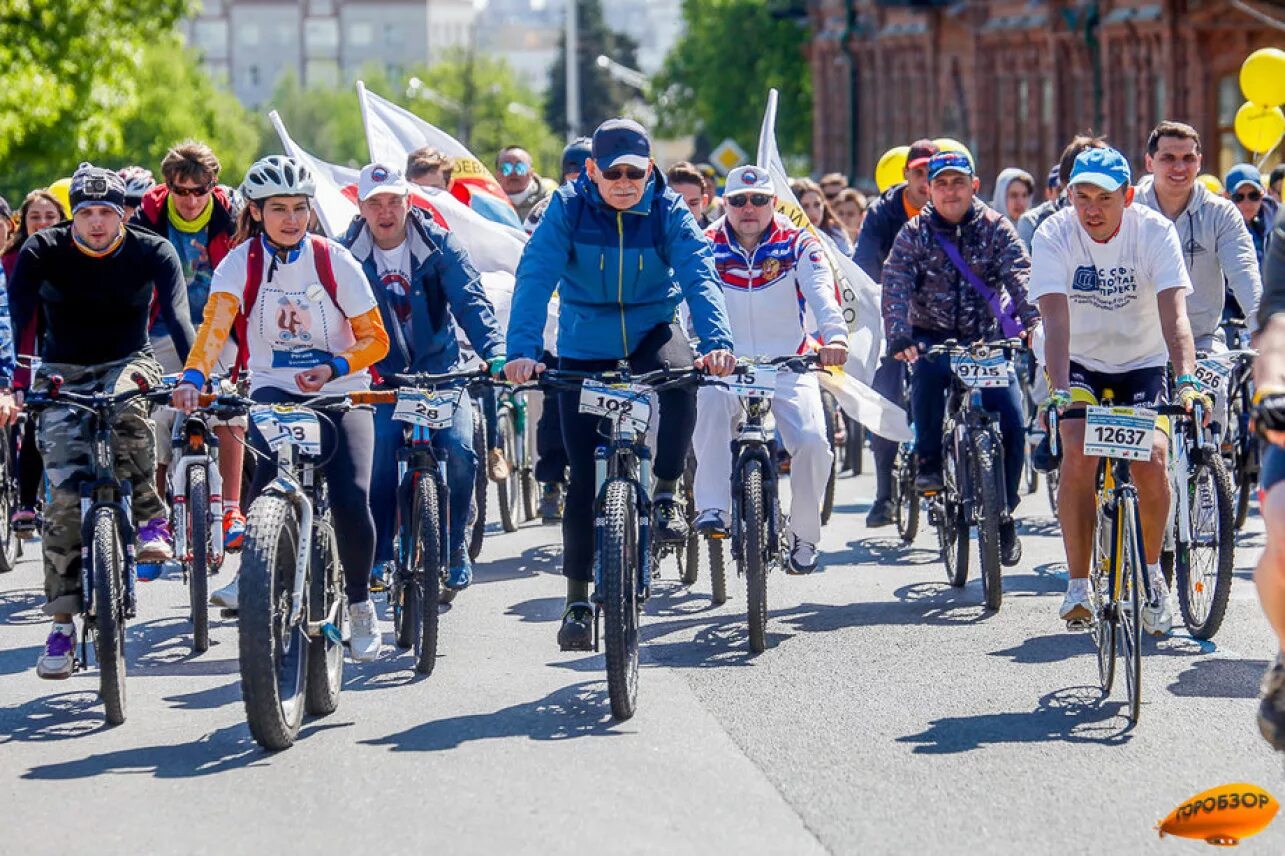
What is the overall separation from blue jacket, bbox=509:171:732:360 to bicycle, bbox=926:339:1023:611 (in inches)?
80.4

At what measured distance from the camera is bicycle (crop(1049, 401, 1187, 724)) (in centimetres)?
810

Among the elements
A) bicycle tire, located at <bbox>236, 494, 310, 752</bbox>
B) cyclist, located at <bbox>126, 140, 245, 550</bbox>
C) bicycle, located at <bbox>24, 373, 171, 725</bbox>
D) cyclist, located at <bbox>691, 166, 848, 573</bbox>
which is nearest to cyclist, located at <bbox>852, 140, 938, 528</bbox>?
cyclist, located at <bbox>691, 166, 848, 573</bbox>

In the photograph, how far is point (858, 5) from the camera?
197 feet

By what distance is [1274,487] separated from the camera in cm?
550

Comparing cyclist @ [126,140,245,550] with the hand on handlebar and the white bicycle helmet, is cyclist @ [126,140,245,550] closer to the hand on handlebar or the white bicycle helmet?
the white bicycle helmet

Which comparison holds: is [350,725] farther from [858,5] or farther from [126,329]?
[858,5]

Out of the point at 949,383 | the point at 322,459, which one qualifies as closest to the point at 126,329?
the point at 322,459

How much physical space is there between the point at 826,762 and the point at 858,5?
5366cm

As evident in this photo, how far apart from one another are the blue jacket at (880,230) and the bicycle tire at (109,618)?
5.96 m

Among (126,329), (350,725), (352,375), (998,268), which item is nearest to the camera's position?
(350,725)

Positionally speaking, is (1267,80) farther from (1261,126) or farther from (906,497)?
(906,497)

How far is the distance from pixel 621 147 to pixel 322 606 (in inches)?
73.6

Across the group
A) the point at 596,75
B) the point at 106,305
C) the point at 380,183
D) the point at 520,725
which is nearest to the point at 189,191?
the point at 106,305

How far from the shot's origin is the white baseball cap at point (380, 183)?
403 inches
